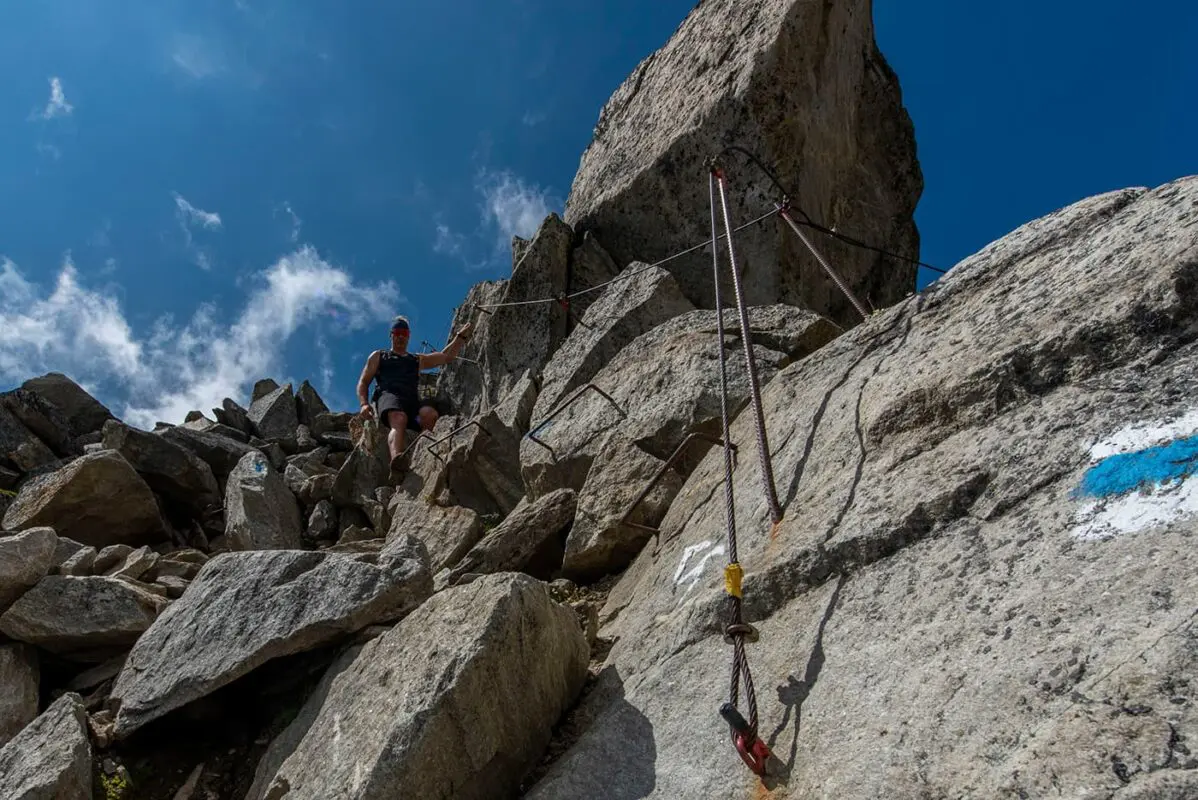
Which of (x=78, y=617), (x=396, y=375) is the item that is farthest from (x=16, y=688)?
(x=396, y=375)

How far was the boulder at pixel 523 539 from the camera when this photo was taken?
316 inches

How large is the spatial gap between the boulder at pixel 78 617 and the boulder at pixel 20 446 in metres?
11.6

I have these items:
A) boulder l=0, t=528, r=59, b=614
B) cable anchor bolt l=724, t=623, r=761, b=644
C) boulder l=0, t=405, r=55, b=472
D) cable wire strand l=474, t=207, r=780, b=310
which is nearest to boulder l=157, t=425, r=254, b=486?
boulder l=0, t=405, r=55, b=472

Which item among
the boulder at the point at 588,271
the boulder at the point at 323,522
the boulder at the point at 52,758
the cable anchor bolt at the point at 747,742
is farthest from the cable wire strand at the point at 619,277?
the cable anchor bolt at the point at 747,742

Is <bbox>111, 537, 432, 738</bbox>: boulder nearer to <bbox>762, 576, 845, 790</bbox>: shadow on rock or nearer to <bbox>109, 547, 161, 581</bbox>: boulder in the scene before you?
<bbox>109, 547, 161, 581</bbox>: boulder

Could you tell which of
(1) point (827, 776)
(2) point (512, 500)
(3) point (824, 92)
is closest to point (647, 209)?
(3) point (824, 92)

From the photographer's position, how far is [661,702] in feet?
14.1

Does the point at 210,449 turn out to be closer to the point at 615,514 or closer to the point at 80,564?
the point at 80,564

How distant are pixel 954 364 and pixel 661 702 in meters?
2.56

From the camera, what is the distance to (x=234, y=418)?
21.4 metres

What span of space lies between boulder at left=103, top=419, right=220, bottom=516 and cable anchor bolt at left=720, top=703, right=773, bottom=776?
46.5 feet

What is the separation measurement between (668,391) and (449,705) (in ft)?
16.2

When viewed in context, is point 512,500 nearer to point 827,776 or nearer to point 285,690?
point 285,690

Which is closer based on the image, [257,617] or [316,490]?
[257,617]
